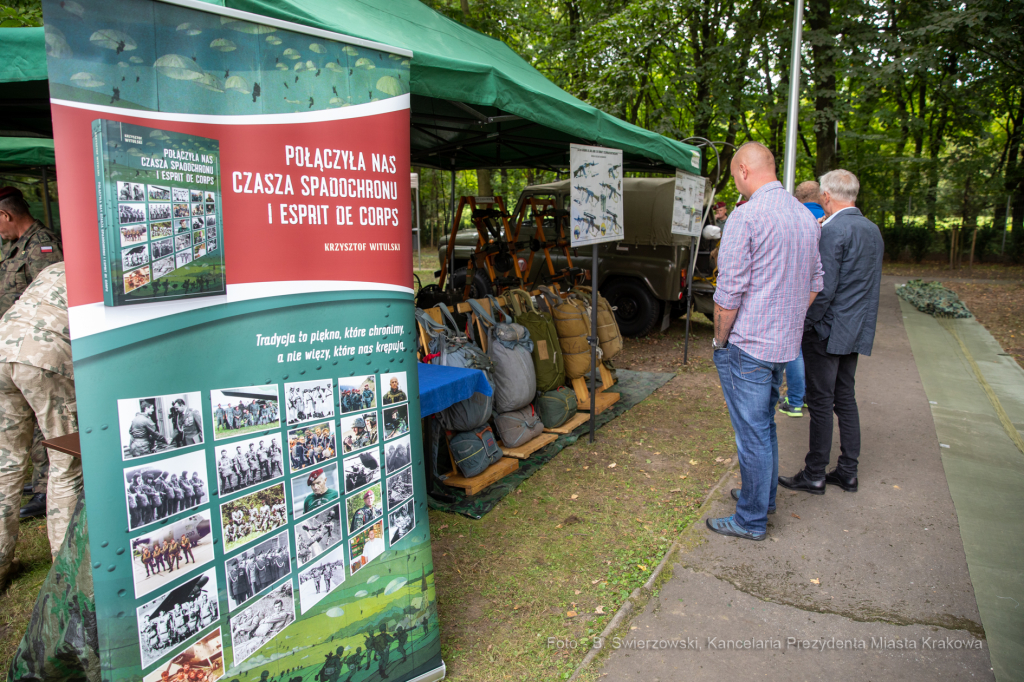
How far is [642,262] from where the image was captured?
29.2ft

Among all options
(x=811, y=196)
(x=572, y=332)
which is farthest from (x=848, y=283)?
(x=572, y=332)

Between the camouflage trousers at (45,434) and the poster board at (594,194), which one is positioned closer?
the camouflage trousers at (45,434)

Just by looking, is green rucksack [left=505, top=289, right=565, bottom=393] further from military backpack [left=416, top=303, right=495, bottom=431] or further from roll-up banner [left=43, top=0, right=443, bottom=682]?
roll-up banner [left=43, top=0, right=443, bottom=682]

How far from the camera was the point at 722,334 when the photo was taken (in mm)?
3209

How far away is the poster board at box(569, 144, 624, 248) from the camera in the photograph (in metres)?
4.47

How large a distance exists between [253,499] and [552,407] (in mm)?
3391

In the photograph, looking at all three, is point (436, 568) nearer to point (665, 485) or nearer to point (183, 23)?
point (665, 485)

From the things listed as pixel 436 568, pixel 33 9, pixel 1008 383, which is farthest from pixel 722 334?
pixel 33 9

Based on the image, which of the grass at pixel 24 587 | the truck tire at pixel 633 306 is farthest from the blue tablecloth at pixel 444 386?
the truck tire at pixel 633 306

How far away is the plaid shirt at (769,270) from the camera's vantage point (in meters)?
3.03

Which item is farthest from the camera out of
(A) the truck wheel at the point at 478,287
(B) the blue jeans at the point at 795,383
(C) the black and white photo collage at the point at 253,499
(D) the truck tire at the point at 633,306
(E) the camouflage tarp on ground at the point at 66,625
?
(D) the truck tire at the point at 633,306

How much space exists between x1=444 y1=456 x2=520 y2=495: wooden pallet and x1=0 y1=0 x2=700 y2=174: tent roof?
7.51 feet

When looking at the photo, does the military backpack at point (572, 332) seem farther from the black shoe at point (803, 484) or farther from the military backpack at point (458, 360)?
the black shoe at point (803, 484)

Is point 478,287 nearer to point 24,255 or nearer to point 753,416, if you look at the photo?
point 24,255
